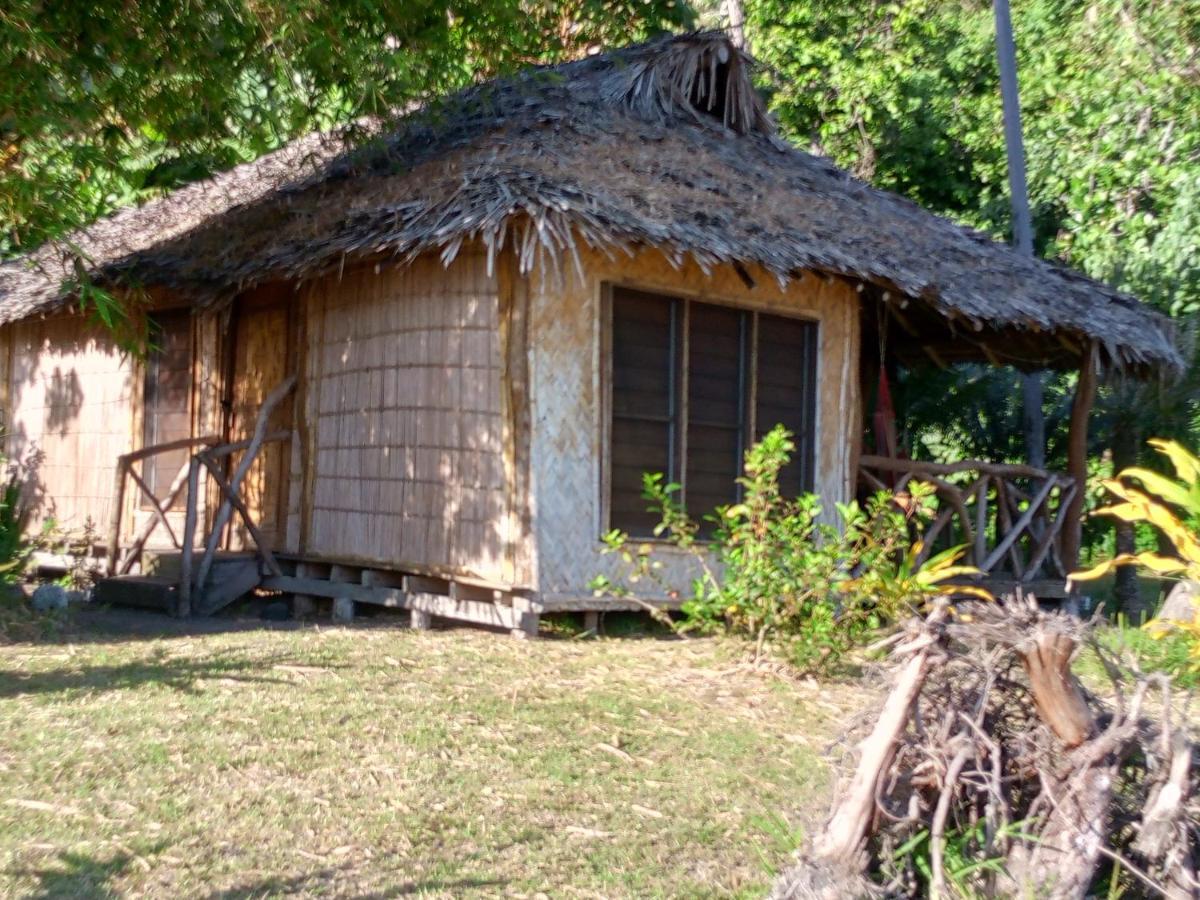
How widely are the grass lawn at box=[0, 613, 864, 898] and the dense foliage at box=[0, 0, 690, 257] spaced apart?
9.20ft

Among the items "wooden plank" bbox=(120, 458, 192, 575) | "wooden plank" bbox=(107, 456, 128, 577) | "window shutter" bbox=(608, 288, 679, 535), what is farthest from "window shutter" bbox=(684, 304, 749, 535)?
"wooden plank" bbox=(107, 456, 128, 577)

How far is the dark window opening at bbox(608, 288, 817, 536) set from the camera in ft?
27.7

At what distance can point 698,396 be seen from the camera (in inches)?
347

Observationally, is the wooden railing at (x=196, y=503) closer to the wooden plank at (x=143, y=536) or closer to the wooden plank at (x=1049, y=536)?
the wooden plank at (x=143, y=536)

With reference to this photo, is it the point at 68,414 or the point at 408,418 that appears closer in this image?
the point at 408,418

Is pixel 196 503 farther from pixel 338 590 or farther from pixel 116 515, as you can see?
pixel 338 590

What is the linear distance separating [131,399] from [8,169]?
13.9ft

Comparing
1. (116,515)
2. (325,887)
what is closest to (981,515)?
(116,515)

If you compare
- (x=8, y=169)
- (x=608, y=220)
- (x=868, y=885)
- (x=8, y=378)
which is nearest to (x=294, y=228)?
(x=8, y=169)

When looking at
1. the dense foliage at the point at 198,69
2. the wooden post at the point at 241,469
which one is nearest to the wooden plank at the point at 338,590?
the wooden post at the point at 241,469

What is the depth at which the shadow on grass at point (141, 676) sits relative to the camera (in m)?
6.47

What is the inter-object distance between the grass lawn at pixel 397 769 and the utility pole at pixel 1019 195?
5.79m

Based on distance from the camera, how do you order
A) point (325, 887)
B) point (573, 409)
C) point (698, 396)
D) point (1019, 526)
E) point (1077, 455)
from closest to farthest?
point (325, 887)
point (573, 409)
point (698, 396)
point (1019, 526)
point (1077, 455)

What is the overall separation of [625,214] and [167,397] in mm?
5415
